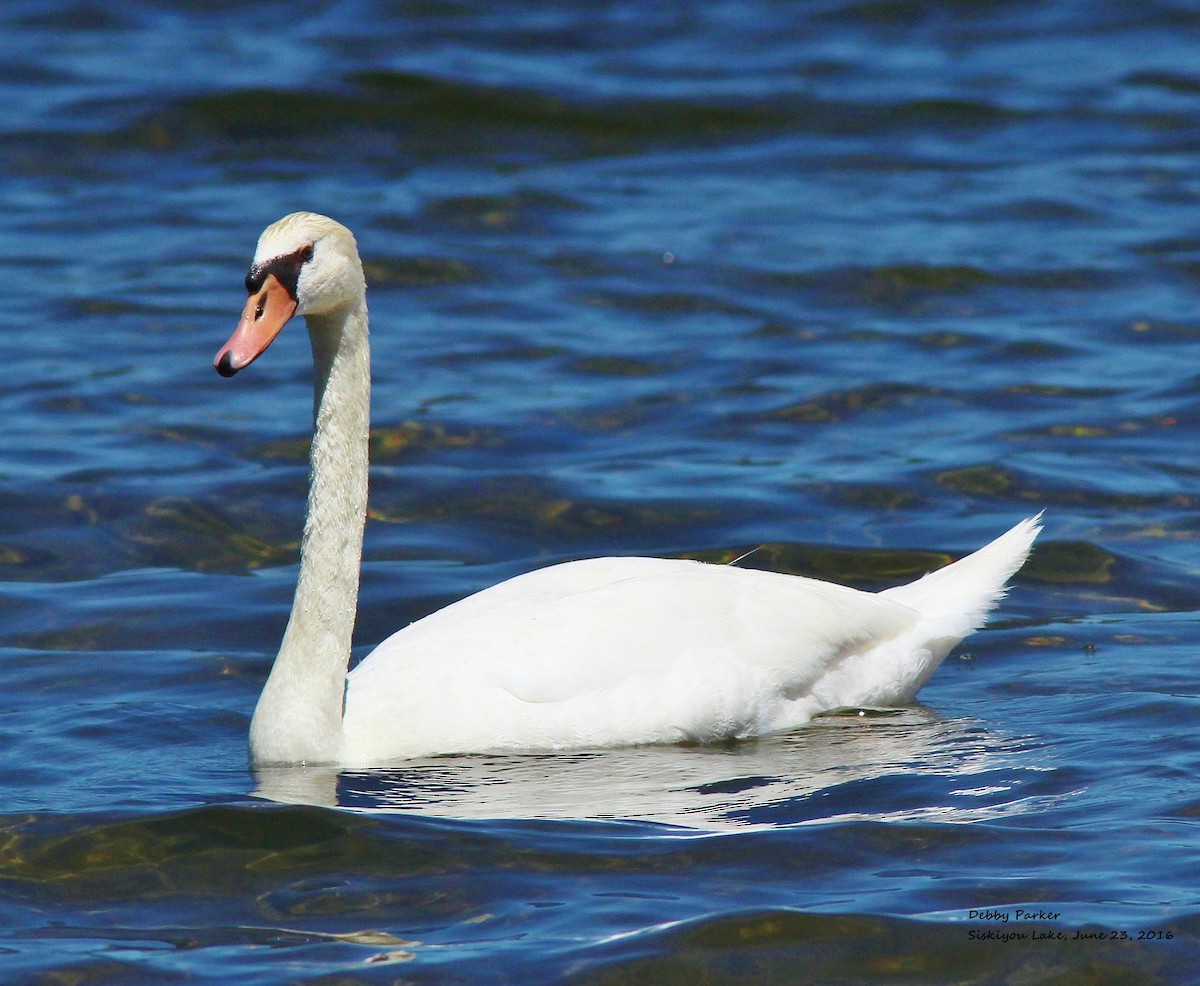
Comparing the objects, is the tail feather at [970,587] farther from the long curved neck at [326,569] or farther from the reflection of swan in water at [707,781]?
the long curved neck at [326,569]

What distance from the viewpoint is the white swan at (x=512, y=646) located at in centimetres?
620

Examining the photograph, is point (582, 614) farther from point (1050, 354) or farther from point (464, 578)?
point (1050, 354)

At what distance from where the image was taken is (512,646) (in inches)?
248

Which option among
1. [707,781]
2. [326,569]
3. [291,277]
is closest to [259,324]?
[291,277]

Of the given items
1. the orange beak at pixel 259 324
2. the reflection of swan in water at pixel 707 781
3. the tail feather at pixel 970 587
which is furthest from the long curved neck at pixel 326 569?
the tail feather at pixel 970 587

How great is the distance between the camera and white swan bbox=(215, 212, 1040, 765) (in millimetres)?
6199

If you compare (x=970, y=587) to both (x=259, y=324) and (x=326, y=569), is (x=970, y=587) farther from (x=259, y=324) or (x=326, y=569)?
(x=259, y=324)

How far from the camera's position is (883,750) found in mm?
6371

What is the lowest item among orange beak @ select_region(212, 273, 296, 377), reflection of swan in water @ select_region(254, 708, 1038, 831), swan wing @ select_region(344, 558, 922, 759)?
reflection of swan in water @ select_region(254, 708, 1038, 831)

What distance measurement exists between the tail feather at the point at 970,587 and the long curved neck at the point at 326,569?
6.53 ft

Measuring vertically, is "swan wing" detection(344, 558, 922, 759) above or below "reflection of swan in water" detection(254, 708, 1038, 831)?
above

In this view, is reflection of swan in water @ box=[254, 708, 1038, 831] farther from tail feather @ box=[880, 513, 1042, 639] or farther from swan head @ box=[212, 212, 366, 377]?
swan head @ box=[212, 212, 366, 377]

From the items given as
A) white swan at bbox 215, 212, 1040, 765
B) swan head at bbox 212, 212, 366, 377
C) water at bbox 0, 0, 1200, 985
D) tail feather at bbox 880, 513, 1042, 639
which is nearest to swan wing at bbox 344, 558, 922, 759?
white swan at bbox 215, 212, 1040, 765

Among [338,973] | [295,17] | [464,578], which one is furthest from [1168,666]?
[295,17]
